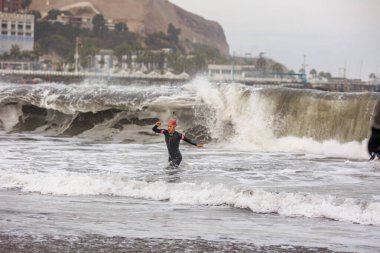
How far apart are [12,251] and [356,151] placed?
1590 centimetres

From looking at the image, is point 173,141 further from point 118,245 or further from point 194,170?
point 118,245

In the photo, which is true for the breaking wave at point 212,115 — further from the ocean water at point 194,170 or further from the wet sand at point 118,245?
the wet sand at point 118,245

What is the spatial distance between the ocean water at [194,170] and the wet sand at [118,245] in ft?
0.12

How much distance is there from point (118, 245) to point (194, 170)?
26.6 feet

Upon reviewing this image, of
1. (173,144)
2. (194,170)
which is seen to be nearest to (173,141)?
(173,144)

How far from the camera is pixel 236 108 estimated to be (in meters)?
28.0

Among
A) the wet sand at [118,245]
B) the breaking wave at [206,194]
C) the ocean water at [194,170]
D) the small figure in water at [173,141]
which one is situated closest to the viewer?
the wet sand at [118,245]

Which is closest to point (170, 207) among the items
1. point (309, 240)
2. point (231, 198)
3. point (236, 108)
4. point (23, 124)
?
point (231, 198)

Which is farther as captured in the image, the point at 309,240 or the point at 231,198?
the point at 231,198

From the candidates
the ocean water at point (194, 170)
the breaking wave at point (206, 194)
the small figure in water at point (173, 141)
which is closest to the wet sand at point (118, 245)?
the ocean water at point (194, 170)

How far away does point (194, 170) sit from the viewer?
16.5m

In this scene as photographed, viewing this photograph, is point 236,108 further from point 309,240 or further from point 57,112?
point 309,240

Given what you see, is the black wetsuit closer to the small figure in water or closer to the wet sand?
the small figure in water

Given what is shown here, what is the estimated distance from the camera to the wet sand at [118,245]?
8.21m
